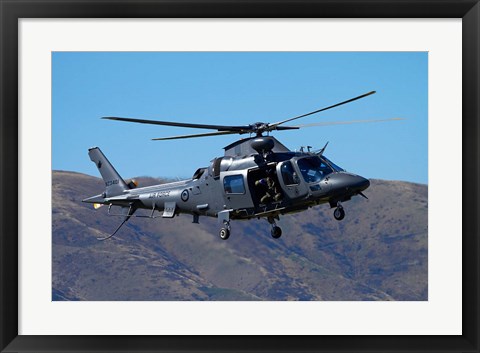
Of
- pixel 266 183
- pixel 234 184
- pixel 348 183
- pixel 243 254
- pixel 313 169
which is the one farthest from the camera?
pixel 243 254

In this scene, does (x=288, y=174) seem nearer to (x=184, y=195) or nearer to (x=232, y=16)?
(x=184, y=195)

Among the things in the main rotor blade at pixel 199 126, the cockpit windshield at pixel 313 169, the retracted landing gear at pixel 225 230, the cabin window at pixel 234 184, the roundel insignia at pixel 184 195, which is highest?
the main rotor blade at pixel 199 126

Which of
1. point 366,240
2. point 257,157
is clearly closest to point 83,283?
point 366,240

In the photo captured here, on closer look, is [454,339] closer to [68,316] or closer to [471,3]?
[471,3]

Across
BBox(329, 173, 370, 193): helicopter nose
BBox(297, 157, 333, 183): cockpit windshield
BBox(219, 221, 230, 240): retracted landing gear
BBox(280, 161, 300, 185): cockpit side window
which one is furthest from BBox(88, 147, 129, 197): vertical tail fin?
BBox(329, 173, 370, 193): helicopter nose

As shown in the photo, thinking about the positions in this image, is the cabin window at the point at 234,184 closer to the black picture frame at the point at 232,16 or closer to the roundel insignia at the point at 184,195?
the roundel insignia at the point at 184,195

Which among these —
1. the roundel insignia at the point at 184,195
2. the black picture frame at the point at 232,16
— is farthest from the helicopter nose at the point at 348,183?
the black picture frame at the point at 232,16

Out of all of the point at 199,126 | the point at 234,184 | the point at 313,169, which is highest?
the point at 199,126

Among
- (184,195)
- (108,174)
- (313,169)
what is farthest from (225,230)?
(108,174)
